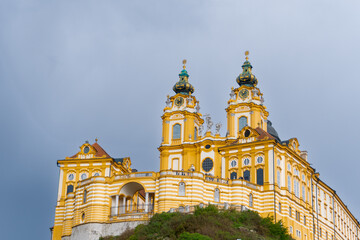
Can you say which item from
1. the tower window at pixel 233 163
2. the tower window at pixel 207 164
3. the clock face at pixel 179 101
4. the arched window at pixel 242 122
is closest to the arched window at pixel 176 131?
the clock face at pixel 179 101

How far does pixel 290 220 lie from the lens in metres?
70.6

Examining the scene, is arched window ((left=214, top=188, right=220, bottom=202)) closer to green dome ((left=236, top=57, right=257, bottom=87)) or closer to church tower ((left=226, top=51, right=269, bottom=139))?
church tower ((left=226, top=51, right=269, bottom=139))

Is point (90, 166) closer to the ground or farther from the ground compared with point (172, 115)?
closer to the ground

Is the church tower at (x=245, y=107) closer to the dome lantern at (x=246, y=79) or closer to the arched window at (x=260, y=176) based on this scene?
the dome lantern at (x=246, y=79)

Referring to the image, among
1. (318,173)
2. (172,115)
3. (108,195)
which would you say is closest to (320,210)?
(318,173)

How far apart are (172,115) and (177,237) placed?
31.5m

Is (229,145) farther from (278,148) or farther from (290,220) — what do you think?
(290,220)

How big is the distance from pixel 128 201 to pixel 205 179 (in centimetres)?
885

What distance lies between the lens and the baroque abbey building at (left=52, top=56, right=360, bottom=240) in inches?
2598

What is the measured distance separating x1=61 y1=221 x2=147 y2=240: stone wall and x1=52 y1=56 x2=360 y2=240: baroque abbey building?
4.0 inches

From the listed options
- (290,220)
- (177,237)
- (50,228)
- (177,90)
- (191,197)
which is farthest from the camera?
(177,90)

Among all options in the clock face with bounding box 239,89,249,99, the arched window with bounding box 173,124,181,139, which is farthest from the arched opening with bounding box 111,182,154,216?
the clock face with bounding box 239,89,249,99

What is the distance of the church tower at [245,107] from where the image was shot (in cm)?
8100

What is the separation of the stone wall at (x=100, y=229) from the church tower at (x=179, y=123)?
1885cm
